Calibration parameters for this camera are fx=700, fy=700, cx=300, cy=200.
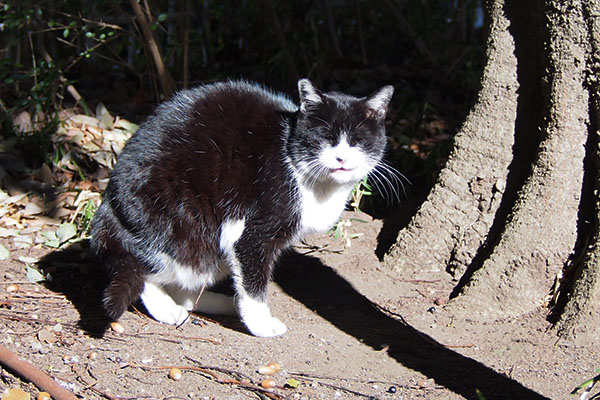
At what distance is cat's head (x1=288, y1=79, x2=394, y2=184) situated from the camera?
11.1 ft

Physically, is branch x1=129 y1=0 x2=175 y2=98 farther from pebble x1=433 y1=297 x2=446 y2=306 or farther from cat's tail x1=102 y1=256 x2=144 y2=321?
pebble x1=433 y1=297 x2=446 y2=306

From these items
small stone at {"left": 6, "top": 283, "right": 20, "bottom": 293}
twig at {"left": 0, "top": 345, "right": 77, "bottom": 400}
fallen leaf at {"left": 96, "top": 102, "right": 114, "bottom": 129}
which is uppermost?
fallen leaf at {"left": 96, "top": 102, "right": 114, "bottom": 129}

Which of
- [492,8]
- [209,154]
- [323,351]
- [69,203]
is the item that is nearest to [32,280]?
[69,203]

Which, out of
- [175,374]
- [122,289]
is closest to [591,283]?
[175,374]

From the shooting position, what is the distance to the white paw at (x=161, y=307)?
140 inches

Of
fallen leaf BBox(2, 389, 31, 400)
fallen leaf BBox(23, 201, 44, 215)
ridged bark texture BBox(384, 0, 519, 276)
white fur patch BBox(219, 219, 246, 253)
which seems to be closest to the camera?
fallen leaf BBox(2, 389, 31, 400)

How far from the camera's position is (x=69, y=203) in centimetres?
472

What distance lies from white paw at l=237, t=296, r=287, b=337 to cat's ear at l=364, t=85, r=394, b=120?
1.10 metres

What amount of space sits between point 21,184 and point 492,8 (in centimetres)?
331

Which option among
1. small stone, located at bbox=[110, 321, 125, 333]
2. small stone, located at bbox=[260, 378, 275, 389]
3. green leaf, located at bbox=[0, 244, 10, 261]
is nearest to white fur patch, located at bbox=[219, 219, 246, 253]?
small stone, located at bbox=[110, 321, 125, 333]

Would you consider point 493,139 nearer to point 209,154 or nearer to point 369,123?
point 369,123

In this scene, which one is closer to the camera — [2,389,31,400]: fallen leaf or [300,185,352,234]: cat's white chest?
[2,389,31,400]: fallen leaf

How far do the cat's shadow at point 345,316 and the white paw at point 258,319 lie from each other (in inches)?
6.6

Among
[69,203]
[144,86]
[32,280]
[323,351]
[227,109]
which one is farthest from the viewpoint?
[144,86]
